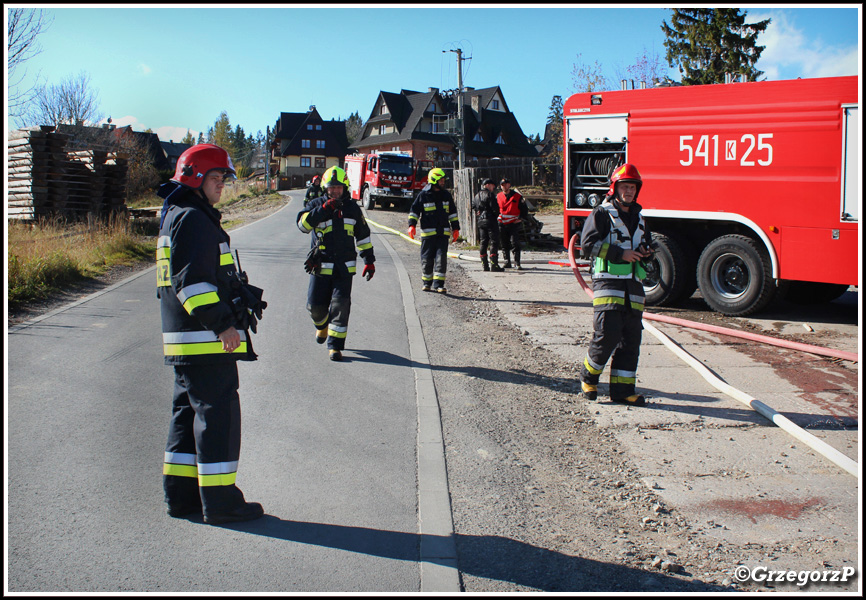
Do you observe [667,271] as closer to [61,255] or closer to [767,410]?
[767,410]

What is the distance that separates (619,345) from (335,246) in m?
3.01

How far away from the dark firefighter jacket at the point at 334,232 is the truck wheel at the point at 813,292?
21.5ft

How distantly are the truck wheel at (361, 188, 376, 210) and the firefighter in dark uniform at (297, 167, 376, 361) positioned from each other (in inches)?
1059

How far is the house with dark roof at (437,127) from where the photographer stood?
213 ft

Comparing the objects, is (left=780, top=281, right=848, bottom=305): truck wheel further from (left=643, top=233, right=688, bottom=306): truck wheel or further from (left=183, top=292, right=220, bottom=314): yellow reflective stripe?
(left=183, top=292, right=220, bottom=314): yellow reflective stripe

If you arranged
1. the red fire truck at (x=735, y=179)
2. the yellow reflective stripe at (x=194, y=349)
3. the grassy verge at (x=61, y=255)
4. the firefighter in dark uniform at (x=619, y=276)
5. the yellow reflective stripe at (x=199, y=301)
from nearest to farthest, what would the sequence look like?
the yellow reflective stripe at (x=199, y=301) < the yellow reflective stripe at (x=194, y=349) < the firefighter in dark uniform at (x=619, y=276) < the red fire truck at (x=735, y=179) < the grassy verge at (x=61, y=255)

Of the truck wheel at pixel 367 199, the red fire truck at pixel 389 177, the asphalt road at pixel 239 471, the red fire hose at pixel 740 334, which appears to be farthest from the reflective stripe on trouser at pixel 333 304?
the truck wheel at pixel 367 199

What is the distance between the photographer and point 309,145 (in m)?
89.8

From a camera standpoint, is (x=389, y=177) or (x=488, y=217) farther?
(x=389, y=177)

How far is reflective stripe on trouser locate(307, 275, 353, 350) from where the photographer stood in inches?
281

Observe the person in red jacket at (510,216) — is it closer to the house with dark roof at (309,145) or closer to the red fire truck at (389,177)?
the red fire truck at (389,177)

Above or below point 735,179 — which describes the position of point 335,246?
below

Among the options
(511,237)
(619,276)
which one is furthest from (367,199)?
(619,276)

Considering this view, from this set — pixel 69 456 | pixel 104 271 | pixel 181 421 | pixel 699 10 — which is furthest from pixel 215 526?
pixel 699 10
